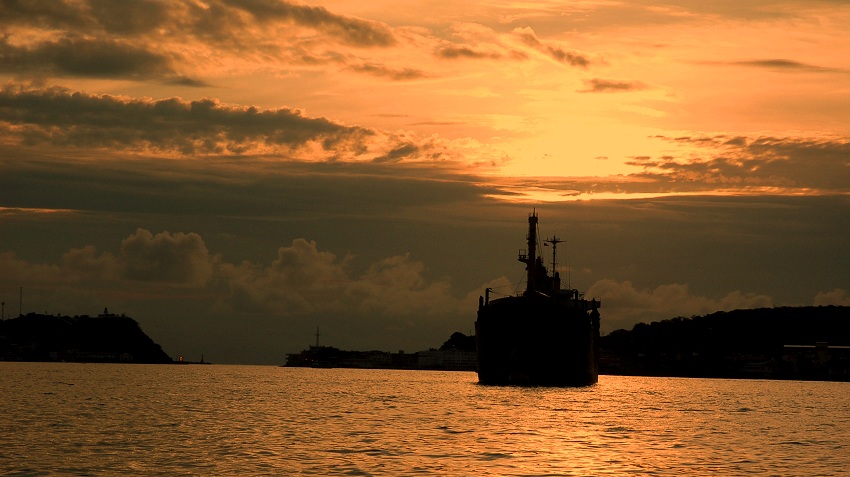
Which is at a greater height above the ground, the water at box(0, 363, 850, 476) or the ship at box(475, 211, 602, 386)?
the ship at box(475, 211, 602, 386)

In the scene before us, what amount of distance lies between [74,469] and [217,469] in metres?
5.91

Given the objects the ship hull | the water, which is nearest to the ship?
the ship hull

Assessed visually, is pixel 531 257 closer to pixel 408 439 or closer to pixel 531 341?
pixel 531 341

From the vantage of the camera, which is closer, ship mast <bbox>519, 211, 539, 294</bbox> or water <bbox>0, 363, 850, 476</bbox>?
water <bbox>0, 363, 850, 476</bbox>

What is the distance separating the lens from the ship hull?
126 m

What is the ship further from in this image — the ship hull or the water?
the water

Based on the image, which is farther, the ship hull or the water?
the ship hull

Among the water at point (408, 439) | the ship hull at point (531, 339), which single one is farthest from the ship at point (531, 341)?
the water at point (408, 439)

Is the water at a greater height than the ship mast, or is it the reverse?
the ship mast

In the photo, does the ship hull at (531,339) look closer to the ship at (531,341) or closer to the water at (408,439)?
the ship at (531,341)

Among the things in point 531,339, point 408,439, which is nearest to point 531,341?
point 531,339

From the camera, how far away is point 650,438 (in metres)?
66.2

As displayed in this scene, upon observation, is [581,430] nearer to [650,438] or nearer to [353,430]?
[650,438]

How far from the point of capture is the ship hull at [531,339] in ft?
414
